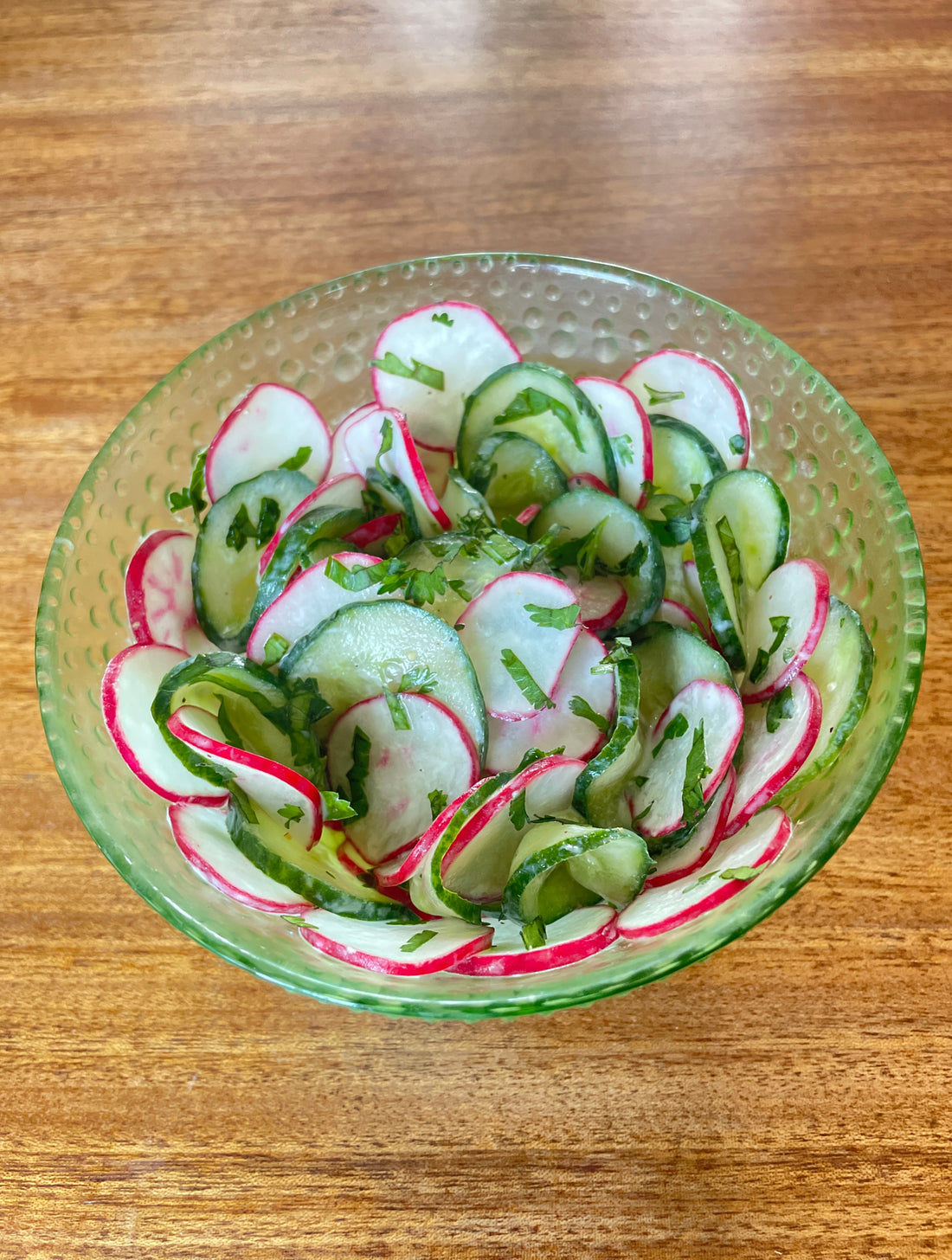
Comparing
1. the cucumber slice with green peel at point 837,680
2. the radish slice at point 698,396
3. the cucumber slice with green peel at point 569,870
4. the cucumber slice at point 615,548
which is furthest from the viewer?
the radish slice at point 698,396

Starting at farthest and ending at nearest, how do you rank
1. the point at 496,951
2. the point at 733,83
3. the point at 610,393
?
the point at 733,83, the point at 610,393, the point at 496,951

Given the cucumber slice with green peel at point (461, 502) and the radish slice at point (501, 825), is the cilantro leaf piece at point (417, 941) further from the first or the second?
the cucumber slice with green peel at point (461, 502)

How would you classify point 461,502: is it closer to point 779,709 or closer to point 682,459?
point 682,459

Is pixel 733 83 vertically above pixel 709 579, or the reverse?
pixel 733 83

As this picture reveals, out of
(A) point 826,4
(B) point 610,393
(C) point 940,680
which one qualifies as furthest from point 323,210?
(C) point 940,680

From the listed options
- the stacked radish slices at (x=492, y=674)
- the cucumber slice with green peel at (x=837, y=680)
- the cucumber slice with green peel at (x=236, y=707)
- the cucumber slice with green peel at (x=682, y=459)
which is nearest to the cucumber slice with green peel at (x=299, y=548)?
the stacked radish slices at (x=492, y=674)

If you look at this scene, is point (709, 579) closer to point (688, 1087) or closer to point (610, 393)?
point (610, 393)
